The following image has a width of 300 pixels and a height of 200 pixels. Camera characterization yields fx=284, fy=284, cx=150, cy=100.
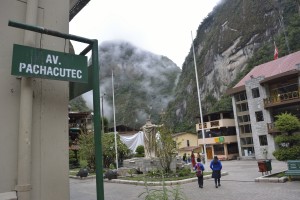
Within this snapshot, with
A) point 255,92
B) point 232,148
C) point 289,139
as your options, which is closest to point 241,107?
point 255,92

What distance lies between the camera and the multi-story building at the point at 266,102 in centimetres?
3278

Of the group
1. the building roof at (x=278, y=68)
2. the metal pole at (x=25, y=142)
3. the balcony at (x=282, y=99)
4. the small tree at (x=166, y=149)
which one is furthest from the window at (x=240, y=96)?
the metal pole at (x=25, y=142)

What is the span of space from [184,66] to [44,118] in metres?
84.5

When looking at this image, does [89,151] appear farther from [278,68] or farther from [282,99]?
[278,68]

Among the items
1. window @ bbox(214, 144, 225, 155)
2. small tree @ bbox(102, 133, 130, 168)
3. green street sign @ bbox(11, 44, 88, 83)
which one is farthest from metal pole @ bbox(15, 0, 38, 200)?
window @ bbox(214, 144, 225, 155)

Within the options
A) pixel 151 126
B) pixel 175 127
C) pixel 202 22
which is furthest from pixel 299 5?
pixel 151 126

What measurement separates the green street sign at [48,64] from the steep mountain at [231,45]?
51200 millimetres

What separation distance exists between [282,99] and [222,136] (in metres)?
11.0

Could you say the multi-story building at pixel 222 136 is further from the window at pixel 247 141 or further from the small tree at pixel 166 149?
the small tree at pixel 166 149

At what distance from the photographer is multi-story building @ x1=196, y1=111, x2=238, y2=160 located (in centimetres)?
4159

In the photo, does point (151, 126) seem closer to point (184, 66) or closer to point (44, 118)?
point (44, 118)

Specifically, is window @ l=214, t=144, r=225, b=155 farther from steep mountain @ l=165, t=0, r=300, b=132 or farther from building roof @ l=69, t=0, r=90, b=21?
building roof @ l=69, t=0, r=90, b=21

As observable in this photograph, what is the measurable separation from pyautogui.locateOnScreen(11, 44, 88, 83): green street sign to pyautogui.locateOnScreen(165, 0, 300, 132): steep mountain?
51.2 metres

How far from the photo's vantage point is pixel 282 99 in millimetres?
33344
